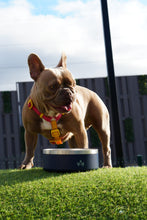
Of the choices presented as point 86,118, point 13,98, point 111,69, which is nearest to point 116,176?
point 86,118

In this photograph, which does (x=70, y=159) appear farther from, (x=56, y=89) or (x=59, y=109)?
(x=56, y=89)

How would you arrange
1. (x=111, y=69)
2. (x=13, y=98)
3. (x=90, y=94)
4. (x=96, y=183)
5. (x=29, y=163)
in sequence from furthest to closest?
(x=13, y=98), (x=111, y=69), (x=90, y=94), (x=29, y=163), (x=96, y=183)

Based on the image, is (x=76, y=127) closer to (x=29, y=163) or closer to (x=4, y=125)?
(x=29, y=163)

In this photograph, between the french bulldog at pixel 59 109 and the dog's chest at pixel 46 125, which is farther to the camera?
the dog's chest at pixel 46 125

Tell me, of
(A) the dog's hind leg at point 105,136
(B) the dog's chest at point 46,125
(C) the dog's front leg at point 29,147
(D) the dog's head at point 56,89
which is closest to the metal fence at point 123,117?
(A) the dog's hind leg at point 105,136

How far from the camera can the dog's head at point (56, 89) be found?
2102 millimetres

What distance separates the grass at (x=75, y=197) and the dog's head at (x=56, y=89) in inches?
21.4

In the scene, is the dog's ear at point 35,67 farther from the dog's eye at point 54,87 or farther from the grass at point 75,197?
the grass at point 75,197

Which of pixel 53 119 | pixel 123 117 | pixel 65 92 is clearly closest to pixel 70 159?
pixel 53 119

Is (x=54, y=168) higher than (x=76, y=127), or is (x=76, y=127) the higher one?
(x=76, y=127)

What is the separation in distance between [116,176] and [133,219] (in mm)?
507

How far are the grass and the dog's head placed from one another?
543 millimetres

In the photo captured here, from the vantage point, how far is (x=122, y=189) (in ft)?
6.10

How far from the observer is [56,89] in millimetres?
2119
